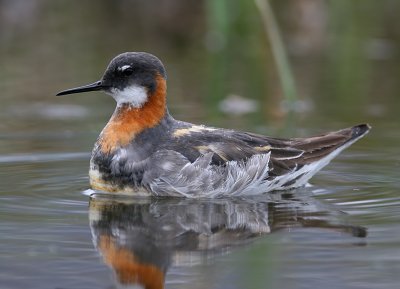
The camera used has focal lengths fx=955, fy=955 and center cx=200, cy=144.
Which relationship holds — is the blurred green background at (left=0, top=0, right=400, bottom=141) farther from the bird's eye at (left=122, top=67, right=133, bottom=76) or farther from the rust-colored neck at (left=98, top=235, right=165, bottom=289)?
the rust-colored neck at (left=98, top=235, right=165, bottom=289)

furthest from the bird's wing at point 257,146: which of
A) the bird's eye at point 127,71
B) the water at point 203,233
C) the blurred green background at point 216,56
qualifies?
the blurred green background at point 216,56

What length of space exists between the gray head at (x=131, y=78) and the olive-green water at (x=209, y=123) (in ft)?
2.96

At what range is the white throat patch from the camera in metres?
8.59

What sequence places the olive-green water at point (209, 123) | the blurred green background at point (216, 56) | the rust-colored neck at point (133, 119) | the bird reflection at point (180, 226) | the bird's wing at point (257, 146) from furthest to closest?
the blurred green background at point (216, 56) < the rust-colored neck at point (133, 119) < the bird's wing at point (257, 146) < the bird reflection at point (180, 226) < the olive-green water at point (209, 123)

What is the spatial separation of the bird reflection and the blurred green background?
11.3 feet

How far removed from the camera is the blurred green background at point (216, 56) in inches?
485

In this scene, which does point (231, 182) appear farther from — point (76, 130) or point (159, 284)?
point (76, 130)

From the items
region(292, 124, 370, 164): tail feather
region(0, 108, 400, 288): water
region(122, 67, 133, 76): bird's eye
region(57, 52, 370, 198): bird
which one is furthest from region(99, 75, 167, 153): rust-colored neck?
region(292, 124, 370, 164): tail feather

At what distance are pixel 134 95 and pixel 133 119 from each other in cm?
22

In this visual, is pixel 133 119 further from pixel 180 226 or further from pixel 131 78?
pixel 180 226

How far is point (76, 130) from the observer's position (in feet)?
36.4

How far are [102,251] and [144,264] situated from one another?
1.45ft

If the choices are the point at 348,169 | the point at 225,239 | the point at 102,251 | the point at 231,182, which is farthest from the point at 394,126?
the point at 102,251

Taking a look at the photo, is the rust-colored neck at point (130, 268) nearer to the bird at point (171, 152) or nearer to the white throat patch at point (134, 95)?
the bird at point (171, 152)
